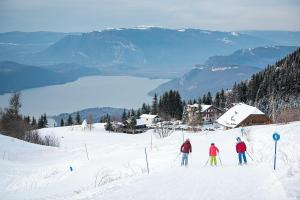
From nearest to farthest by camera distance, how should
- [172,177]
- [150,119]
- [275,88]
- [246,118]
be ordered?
[172,177] → [246,118] → [275,88] → [150,119]

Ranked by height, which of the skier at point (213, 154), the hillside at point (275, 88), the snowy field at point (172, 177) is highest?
the hillside at point (275, 88)

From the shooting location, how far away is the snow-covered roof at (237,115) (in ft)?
227

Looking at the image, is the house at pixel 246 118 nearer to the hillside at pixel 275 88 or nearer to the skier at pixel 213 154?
the hillside at pixel 275 88

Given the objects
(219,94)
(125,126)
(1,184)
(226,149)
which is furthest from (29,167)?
(219,94)

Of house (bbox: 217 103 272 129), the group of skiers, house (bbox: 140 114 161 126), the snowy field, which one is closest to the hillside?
house (bbox: 140 114 161 126)

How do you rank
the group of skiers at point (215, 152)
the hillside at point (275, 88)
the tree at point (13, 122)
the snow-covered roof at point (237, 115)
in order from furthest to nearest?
the hillside at point (275, 88)
the snow-covered roof at point (237, 115)
the tree at point (13, 122)
the group of skiers at point (215, 152)

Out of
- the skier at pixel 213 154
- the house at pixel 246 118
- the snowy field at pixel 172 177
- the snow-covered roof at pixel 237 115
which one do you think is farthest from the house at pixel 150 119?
the skier at pixel 213 154

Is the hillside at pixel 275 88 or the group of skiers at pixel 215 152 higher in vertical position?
the hillside at pixel 275 88

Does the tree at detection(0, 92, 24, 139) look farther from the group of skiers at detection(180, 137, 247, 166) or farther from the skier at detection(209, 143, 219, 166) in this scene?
the skier at detection(209, 143, 219, 166)

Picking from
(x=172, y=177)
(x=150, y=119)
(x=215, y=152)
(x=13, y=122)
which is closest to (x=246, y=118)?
(x=13, y=122)

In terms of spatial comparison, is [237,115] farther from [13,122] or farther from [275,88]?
[275,88]

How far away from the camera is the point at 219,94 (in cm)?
13350

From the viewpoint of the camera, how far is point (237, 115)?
232ft

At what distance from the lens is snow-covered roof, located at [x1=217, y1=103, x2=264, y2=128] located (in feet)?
227
